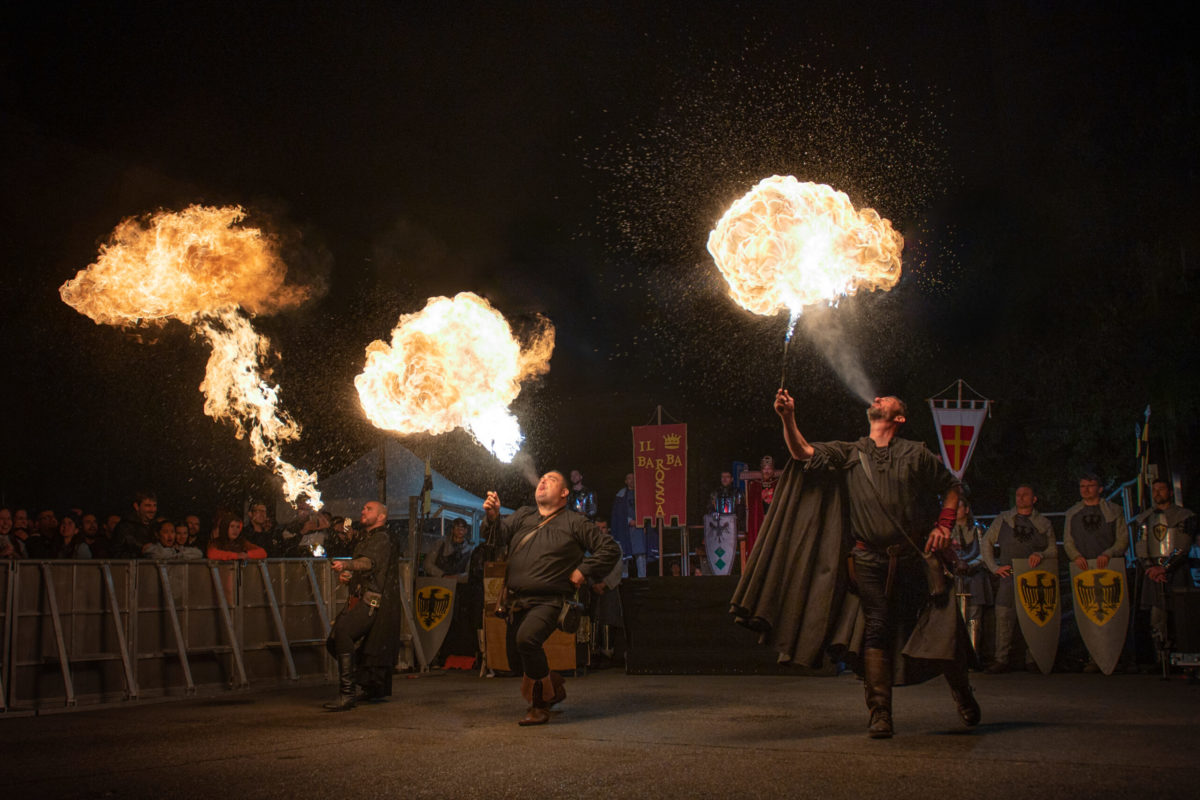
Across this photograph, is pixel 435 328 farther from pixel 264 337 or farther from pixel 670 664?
pixel 264 337

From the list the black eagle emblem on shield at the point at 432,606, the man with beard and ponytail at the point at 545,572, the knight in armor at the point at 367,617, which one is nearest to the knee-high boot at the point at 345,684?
the knight in armor at the point at 367,617

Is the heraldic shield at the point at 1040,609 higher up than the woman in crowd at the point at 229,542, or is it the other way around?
the woman in crowd at the point at 229,542

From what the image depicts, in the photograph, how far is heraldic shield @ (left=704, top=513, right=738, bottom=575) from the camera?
15.9 meters

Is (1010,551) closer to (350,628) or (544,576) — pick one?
(544,576)

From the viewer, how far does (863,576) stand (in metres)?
6.21

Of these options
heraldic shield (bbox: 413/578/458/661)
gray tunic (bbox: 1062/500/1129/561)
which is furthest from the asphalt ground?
heraldic shield (bbox: 413/578/458/661)

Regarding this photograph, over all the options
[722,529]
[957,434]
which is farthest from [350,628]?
[957,434]

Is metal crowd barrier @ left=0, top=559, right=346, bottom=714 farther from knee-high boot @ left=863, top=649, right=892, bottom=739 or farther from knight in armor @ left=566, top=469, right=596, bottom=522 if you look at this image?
knee-high boot @ left=863, top=649, right=892, bottom=739

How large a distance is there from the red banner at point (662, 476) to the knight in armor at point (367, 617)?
23.2 feet

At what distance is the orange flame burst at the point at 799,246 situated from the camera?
804 cm

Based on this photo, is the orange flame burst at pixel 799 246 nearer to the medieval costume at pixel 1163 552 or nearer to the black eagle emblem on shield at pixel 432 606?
the medieval costume at pixel 1163 552

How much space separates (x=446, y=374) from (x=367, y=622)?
3.87 metres

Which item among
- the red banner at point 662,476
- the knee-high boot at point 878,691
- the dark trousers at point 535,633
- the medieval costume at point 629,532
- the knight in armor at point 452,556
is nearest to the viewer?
the knee-high boot at point 878,691

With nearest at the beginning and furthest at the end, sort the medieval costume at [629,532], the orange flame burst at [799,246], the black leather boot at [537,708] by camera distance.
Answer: the black leather boot at [537,708] → the orange flame burst at [799,246] → the medieval costume at [629,532]
